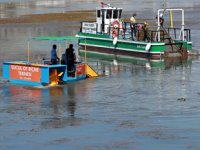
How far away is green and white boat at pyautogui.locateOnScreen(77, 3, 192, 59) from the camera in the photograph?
3456 centimetres

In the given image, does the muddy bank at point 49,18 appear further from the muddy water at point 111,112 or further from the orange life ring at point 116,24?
the muddy water at point 111,112

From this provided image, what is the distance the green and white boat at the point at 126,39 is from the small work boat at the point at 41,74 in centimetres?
879

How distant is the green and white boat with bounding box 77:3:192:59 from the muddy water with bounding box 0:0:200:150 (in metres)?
4.01

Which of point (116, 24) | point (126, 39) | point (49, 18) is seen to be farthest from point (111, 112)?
point (49, 18)

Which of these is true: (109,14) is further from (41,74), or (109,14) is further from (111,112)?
(111,112)

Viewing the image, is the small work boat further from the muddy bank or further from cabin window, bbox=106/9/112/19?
the muddy bank

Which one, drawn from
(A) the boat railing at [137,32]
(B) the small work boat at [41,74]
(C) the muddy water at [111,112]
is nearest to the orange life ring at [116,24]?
(A) the boat railing at [137,32]

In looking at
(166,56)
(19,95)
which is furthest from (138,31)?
(19,95)

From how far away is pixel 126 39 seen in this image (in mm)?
36562

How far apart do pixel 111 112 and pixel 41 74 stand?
20.0 ft

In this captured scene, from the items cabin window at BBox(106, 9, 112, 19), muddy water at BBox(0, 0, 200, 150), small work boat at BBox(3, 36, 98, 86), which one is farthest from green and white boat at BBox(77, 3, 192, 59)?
small work boat at BBox(3, 36, 98, 86)

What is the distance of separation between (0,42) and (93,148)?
31.9 meters

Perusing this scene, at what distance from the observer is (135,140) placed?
15094 mm

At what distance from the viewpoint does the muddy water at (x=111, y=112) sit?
15109 mm
